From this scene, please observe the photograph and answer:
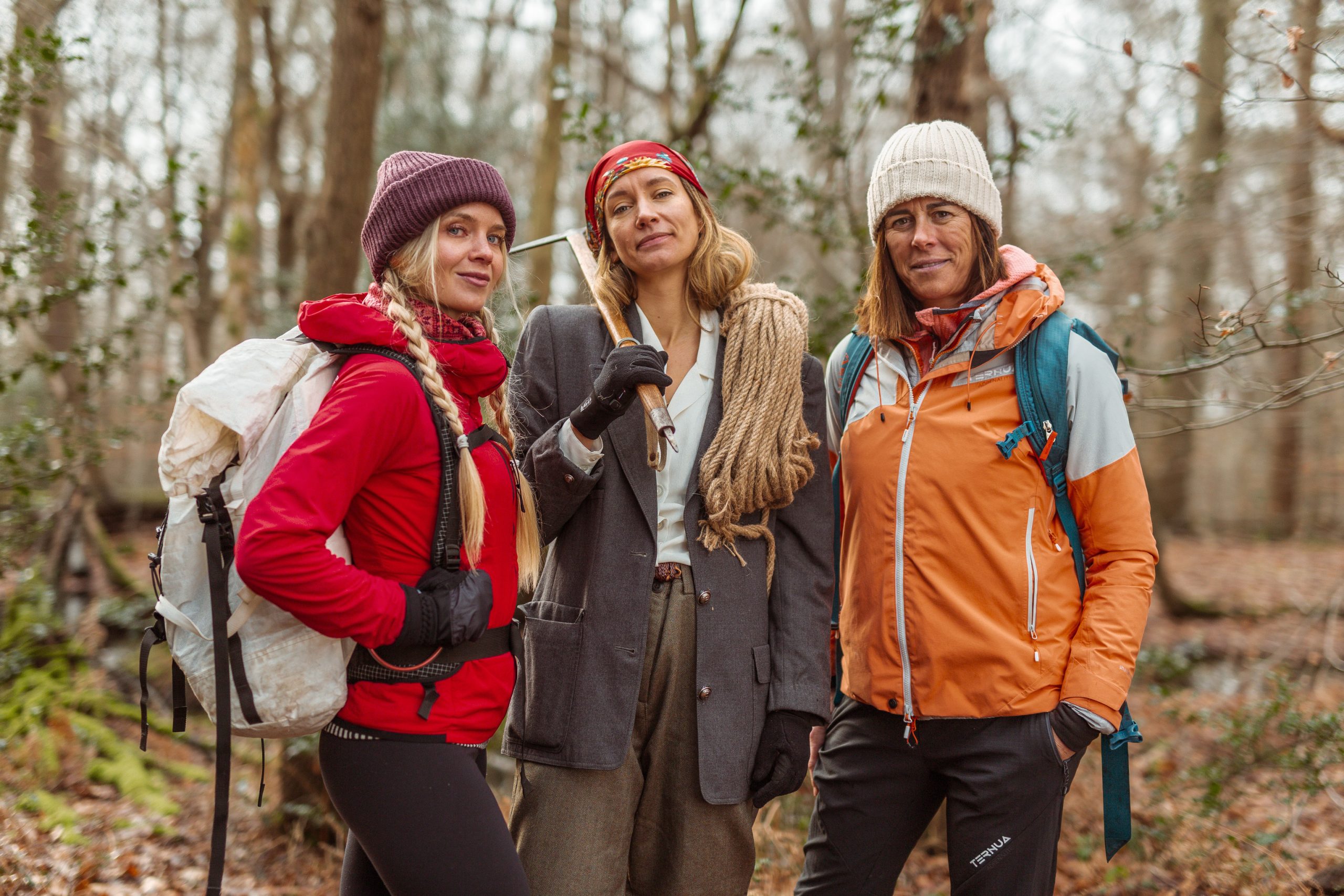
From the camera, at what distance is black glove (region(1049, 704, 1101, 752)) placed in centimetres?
220

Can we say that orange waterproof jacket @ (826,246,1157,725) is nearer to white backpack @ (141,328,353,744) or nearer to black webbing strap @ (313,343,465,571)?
black webbing strap @ (313,343,465,571)

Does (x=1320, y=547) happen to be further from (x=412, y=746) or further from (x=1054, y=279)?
(x=412, y=746)

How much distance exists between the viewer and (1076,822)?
4.89 m

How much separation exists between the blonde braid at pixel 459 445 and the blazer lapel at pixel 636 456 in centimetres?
46

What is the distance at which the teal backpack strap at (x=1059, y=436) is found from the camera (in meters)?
2.31

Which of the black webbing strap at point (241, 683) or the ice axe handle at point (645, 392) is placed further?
the ice axe handle at point (645, 392)

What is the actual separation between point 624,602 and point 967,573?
0.87 metres

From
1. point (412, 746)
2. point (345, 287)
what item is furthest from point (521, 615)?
point (345, 287)

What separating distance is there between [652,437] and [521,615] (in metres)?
0.56

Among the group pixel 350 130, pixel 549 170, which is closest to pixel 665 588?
pixel 350 130

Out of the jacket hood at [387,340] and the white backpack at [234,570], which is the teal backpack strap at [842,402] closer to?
the jacket hood at [387,340]

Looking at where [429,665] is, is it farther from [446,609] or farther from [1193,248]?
[1193,248]

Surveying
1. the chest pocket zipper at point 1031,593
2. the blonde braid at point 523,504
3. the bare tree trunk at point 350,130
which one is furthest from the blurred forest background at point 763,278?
the chest pocket zipper at point 1031,593

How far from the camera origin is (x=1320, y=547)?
12.5m
